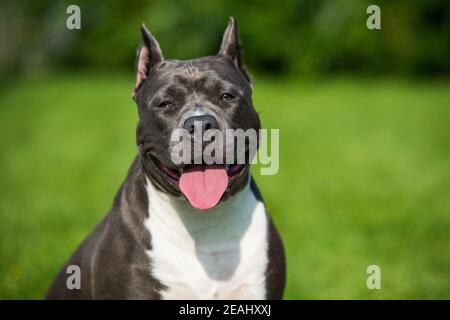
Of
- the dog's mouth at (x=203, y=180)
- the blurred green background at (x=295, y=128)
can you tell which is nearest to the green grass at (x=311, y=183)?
the blurred green background at (x=295, y=128)

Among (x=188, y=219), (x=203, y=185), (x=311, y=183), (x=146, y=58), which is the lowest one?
(x=311, y=183)

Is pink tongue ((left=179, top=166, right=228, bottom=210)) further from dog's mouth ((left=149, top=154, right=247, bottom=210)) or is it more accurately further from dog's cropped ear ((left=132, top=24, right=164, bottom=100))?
dog's cropped ear ((left=132, top=24, right=164, bottom=100))

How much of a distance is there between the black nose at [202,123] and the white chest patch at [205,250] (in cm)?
37

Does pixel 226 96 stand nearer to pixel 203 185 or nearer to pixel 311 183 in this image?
pixel 203 185

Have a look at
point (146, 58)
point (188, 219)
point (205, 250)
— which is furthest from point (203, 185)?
point (146, 58)

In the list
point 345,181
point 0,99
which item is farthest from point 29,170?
point 0,99

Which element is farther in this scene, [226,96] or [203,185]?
[226,96]

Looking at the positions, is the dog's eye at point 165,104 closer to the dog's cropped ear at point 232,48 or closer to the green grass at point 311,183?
the dog's cropped ear at point 232,48

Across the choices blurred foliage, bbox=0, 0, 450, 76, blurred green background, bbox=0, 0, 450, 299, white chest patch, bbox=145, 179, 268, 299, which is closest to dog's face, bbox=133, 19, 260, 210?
white chest patch, bbox=145, 179, 268, 299

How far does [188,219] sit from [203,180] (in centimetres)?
24

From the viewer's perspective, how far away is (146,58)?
3938 millimetres

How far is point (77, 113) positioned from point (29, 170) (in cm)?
495

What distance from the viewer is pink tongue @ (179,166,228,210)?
3.46 meters

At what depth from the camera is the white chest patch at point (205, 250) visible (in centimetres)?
359
